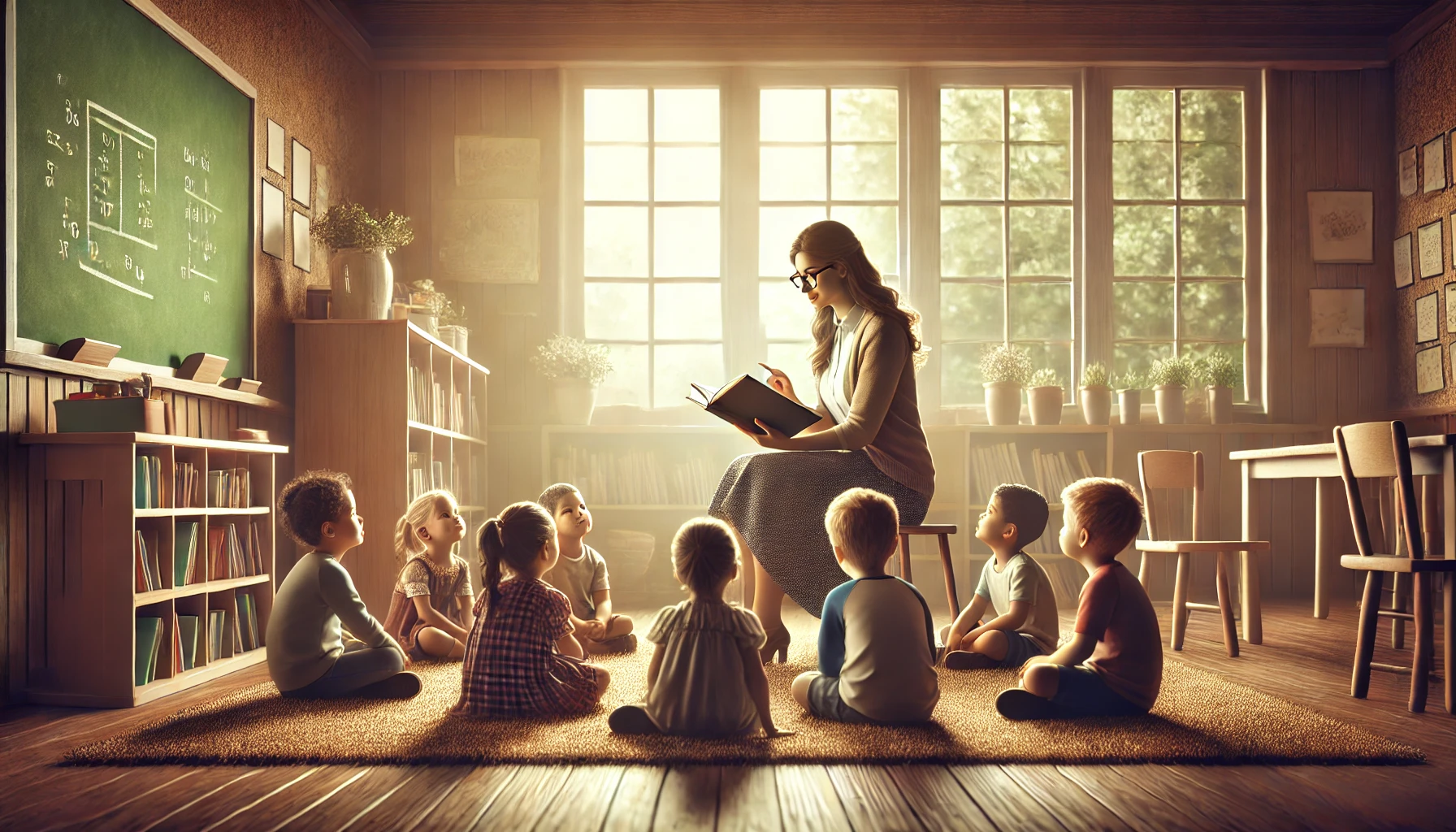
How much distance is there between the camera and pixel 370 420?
155 inches

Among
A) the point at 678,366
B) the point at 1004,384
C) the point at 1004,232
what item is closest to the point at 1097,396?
the point at 1004,384

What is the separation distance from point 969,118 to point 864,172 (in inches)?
25.6

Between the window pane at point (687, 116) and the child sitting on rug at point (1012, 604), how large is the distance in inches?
132

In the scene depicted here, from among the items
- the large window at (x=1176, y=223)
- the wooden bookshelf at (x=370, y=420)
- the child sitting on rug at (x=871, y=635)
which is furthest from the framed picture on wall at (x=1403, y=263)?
the wooden bookshelf at (x=370, y=420)

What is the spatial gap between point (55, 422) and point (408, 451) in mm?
1450

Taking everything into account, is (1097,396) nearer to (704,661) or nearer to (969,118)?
(969,118)

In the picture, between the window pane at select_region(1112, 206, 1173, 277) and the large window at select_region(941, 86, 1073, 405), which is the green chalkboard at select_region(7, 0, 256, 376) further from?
the window pane at select_region(1112, 206, 1173, 277)

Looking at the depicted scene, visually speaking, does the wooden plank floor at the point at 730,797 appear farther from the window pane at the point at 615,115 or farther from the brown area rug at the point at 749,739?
the window pane at the point at 615,115

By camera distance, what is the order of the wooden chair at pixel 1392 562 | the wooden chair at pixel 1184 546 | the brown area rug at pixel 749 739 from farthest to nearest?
the wooden chair at pixel 1184 546
the wooden chair at pixel 1392 562
the brown area rug at pixel 749 739

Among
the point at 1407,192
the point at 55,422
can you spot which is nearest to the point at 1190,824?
the point at 55,422

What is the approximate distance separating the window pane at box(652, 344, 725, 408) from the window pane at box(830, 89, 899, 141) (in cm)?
138

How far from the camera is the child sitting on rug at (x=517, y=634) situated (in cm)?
229

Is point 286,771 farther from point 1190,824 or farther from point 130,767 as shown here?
point 1190,824

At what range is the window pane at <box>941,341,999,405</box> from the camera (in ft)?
18.5
